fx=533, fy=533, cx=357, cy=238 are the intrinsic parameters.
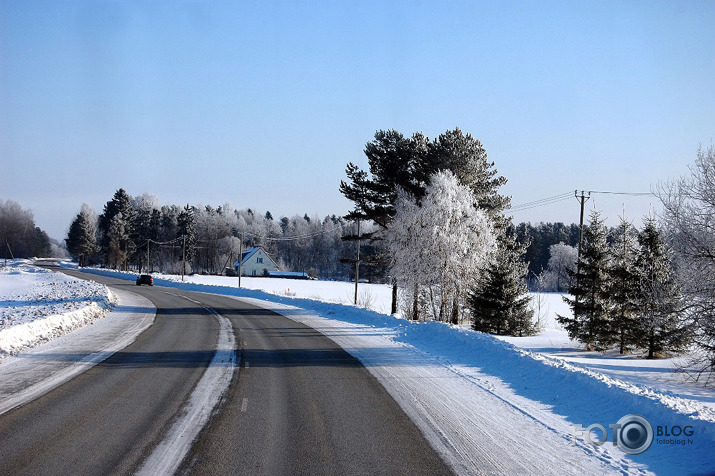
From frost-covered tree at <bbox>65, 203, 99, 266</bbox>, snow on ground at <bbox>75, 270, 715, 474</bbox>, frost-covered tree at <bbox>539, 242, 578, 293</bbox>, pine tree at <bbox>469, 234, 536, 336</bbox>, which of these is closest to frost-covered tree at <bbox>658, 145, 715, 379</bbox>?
snow on ground at <bbox>75, 270, 715, 474</bbox>

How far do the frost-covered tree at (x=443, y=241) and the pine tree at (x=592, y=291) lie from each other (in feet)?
21.1

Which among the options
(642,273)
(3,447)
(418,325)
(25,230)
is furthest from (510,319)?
(25,230)

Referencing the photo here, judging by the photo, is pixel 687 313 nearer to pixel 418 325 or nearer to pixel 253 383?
pixel 418 325

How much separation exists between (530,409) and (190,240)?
346ft

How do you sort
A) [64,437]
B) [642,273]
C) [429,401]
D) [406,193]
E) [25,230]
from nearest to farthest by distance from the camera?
[64,437] → [429,401] → [642,273] → [406,193] → [25,230]

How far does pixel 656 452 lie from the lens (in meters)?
7.11

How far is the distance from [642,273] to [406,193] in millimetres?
16308

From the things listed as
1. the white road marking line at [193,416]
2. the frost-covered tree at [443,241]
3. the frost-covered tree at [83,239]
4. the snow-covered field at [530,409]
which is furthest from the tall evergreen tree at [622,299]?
the frost-covered tree at [83,239]

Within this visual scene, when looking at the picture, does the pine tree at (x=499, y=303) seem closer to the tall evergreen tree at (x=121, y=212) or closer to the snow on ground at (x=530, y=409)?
the snow on ground at (x=530, y=409)

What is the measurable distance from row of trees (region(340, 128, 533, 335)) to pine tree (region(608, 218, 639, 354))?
18.2 ft

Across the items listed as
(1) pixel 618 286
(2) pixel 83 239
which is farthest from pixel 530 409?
(2) pixel 83 239

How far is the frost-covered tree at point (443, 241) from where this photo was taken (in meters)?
35.2

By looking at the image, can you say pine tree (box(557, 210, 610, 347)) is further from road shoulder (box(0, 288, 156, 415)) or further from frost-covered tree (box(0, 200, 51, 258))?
frost-covered tree (box(0, 200, 51, 258))

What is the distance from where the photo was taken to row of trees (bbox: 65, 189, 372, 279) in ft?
357
